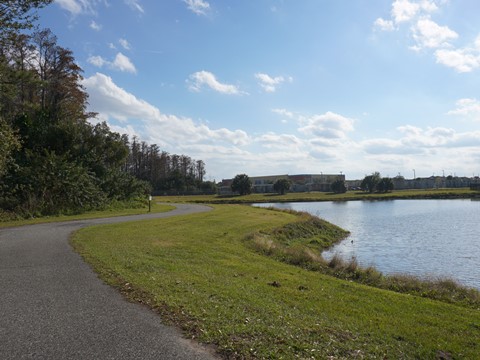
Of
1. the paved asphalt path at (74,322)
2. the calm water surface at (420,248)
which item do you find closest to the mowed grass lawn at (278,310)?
the paved asphalt path at (74,322)

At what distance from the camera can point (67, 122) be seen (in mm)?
37844

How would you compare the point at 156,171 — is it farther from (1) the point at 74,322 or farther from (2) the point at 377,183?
(1) the point at 74,322

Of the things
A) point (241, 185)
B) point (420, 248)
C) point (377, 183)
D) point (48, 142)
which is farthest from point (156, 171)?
point (420, 248)

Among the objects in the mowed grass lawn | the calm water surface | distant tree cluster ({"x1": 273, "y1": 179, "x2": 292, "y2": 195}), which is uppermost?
distant tree cluster ({"x1": 273, "y1": 179, "x2": 292, "y2": 195})

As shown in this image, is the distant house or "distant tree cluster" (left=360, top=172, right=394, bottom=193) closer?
"distant tree cluster" (left=360, top=172, right=394, bottom=193)

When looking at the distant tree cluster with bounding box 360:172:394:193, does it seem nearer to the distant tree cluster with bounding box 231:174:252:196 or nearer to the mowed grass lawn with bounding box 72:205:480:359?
the distant tree cluster with bounding box 231:174:252:196

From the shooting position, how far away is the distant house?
15126cm

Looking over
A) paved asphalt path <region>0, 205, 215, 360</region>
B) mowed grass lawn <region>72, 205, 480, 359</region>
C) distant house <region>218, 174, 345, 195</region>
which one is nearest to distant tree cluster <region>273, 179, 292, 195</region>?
distant house <region>218, 174, 345, 195</region>

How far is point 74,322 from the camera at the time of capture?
6289 mm

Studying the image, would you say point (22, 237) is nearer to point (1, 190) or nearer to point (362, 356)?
point (1, 190)

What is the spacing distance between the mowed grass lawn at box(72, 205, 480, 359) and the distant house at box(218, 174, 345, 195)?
138m

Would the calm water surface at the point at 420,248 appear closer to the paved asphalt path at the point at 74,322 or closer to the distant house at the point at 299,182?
the paved asphalt path at the point at 74,322

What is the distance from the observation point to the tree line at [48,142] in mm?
23391

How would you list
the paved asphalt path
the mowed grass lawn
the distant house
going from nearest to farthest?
the paved asphalt path → the mowed grass lawn → the distant house
